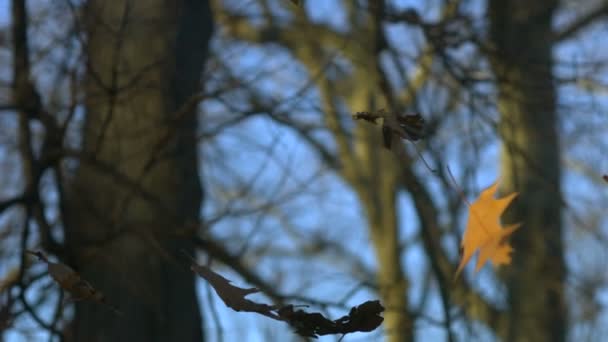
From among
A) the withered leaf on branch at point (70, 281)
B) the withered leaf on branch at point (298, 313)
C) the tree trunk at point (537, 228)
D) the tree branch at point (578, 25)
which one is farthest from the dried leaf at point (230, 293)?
the tree branch at point (578, 25)

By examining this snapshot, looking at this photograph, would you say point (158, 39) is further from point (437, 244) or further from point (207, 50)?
point (437, 244)

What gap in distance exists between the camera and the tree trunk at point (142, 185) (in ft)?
8.29

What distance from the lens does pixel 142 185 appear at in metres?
2.68

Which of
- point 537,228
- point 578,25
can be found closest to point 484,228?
point 537,228

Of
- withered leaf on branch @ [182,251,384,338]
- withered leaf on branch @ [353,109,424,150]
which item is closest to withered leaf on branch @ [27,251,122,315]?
withered leaf on branch @ [182,251,384,338]

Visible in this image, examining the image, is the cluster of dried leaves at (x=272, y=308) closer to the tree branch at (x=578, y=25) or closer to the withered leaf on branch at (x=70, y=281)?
the withered leaf on branch at (x=70, y=281)

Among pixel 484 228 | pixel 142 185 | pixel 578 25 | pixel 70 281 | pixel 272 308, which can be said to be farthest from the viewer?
pixel 578 25

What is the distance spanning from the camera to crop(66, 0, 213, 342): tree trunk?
253 centimetres

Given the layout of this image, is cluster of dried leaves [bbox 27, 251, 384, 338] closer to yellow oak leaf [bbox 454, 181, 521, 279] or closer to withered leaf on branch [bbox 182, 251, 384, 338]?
withered leaf on branch [bbox 182, 251, 384, 338]

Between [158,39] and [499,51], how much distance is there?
1406 millimetres

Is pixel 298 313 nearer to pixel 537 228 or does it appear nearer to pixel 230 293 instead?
pixel 230 293

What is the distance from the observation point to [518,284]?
5355mm

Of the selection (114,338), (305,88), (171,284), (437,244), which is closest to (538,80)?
(437,244)

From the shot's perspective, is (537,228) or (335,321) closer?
(335,321)
